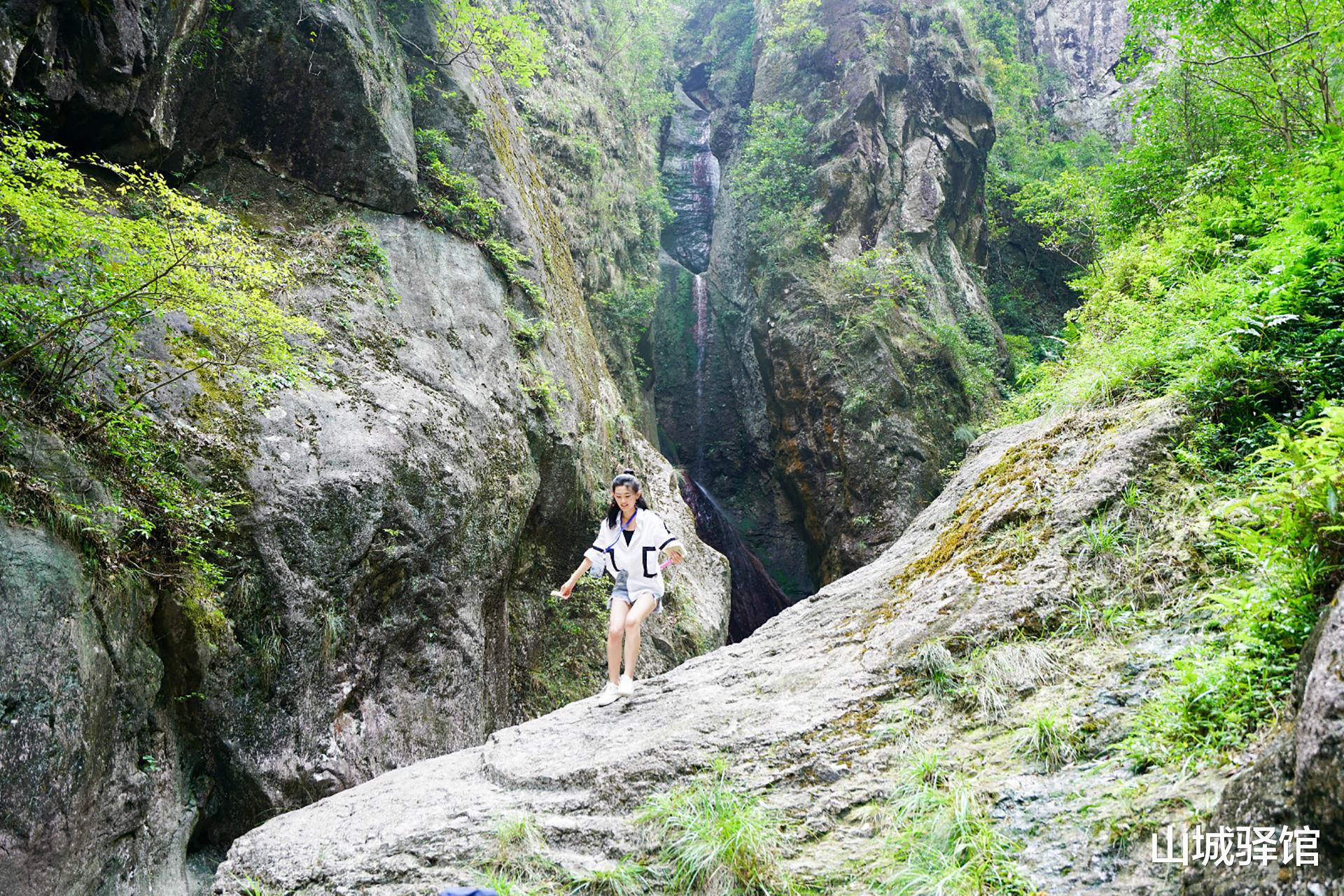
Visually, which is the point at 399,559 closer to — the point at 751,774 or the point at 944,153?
the point at 751,774

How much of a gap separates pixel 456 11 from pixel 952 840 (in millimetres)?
14349

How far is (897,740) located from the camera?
3.68m

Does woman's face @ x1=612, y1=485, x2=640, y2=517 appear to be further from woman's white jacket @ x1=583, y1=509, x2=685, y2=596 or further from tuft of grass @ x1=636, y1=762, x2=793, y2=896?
tuft of grass @ x1=636, y1=762, x2=793, y2=896

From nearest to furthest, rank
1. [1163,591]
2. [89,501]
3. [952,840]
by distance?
[952,840], [1163,591], [89,501]

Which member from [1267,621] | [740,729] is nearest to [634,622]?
[740,729]

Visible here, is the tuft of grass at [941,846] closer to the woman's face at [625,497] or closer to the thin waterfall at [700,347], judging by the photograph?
the woman's face at [625,497]

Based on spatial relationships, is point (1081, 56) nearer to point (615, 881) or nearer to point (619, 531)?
point (619, 531)

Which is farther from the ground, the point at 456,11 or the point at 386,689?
the point at 456,11

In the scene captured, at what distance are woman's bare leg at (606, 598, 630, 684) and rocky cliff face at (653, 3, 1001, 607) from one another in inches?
518

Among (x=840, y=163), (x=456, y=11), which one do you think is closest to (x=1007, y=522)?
(x=456, y=11)

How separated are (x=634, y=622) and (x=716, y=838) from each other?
2.40 meters

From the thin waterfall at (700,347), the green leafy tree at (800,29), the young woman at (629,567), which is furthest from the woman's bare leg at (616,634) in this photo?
the green leafy tree at (800,29)

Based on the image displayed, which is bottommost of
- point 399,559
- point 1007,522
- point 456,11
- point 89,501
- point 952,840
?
point 399,559

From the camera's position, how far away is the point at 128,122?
7305 millimetres
